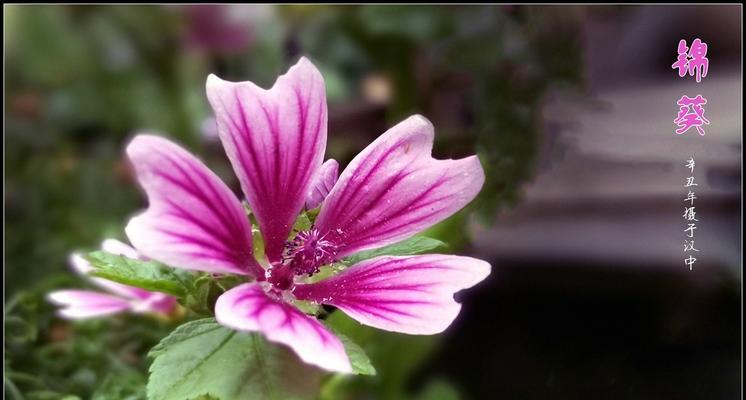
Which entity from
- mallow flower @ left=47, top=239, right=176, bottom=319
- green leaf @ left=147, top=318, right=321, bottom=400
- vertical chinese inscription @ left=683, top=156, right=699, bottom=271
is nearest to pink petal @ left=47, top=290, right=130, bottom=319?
mallow flower @ left=47, top=239, right=176, bottom=319

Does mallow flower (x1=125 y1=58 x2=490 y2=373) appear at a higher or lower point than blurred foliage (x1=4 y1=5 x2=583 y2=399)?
lower

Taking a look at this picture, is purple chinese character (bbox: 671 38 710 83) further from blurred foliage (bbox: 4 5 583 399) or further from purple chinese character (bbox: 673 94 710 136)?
blurred foliage (bbox: 4 5 583 399)

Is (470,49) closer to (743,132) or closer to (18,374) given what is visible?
(743,132)

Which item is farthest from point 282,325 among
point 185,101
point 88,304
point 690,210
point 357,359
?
point 185,101

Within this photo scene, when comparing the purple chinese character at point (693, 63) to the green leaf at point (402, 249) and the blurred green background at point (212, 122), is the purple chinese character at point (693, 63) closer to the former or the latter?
the blurred green background at point (212, 122)

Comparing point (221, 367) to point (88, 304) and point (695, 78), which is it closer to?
point (88, 304)

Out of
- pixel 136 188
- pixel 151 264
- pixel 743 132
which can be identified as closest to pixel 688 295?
pixel 743 132

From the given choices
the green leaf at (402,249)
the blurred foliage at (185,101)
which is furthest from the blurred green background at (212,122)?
the green leaf at (402,249)
